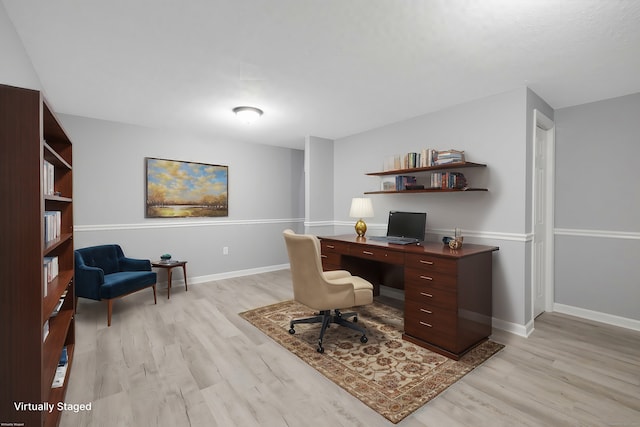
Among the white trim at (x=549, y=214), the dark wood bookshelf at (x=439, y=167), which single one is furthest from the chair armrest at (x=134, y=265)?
the white trim at (x=549, y=214)

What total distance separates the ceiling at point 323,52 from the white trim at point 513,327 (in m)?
2.29

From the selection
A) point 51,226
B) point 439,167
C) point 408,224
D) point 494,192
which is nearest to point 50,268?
point 51,226

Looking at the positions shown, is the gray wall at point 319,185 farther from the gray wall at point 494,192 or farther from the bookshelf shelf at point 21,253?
the bookshelf shelf at point 21,253

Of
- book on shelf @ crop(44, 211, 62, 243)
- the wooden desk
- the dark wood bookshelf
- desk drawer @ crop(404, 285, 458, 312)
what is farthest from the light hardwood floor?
the dark wood bookshelf

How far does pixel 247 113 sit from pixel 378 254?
86.0 inches

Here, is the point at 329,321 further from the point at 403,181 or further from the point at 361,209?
the point at 403,181

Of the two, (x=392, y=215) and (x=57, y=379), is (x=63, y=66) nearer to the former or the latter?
(x=57, y=379)

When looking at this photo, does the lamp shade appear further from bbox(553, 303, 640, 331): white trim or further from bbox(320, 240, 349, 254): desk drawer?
bbox(553, 303, 640, 331): white trim

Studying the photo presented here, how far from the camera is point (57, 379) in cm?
189

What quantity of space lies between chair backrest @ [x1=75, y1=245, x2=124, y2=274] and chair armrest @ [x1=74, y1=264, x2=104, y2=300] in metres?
0.35

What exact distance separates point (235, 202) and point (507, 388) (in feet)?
14.4

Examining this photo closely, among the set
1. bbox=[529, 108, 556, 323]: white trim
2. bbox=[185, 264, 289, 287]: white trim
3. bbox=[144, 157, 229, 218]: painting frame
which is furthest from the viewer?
bbox=[185, 264, 289, 287]: white trim

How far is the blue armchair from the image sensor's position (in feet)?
10.2

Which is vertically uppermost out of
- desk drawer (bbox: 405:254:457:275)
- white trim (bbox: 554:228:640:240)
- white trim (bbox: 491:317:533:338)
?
white trim (bbox: 554:228:640:240)
